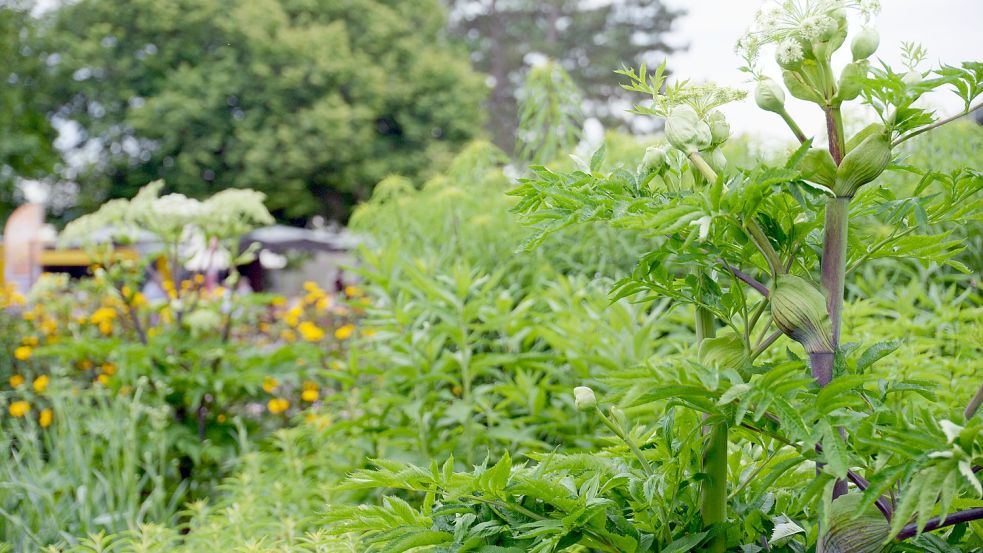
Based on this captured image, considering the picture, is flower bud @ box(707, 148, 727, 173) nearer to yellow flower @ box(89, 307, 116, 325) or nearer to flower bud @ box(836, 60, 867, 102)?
flower bud @ box(836, 60, 867, 102)

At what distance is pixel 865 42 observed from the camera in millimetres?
811

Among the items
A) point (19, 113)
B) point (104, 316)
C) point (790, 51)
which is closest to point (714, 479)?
point (790, 51)

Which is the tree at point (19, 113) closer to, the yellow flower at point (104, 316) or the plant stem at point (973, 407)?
the yellow flower at point (104, 316)

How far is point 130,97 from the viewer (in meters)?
19.0

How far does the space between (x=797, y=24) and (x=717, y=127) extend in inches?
5.5

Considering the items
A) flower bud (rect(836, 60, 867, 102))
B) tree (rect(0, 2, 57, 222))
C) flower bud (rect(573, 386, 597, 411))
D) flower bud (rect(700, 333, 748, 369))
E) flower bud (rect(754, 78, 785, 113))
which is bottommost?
tree (rect(0, 2, 57, 222))

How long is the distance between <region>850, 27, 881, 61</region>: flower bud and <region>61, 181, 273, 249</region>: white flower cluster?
2940mm

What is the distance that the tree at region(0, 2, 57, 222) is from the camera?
1678cm

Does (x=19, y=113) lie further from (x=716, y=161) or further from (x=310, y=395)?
(x=716, y=161)

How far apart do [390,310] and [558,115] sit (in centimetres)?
228

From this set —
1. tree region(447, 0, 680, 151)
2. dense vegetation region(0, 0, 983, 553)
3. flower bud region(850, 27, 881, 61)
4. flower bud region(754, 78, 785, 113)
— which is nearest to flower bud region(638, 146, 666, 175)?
dense vegetation region(0, 0, 983, 553)

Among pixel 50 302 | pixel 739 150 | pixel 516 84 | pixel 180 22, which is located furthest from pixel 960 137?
pixel 516 84

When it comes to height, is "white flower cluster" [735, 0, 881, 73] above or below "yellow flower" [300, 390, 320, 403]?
above

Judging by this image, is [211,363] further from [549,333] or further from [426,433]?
[549,333]
